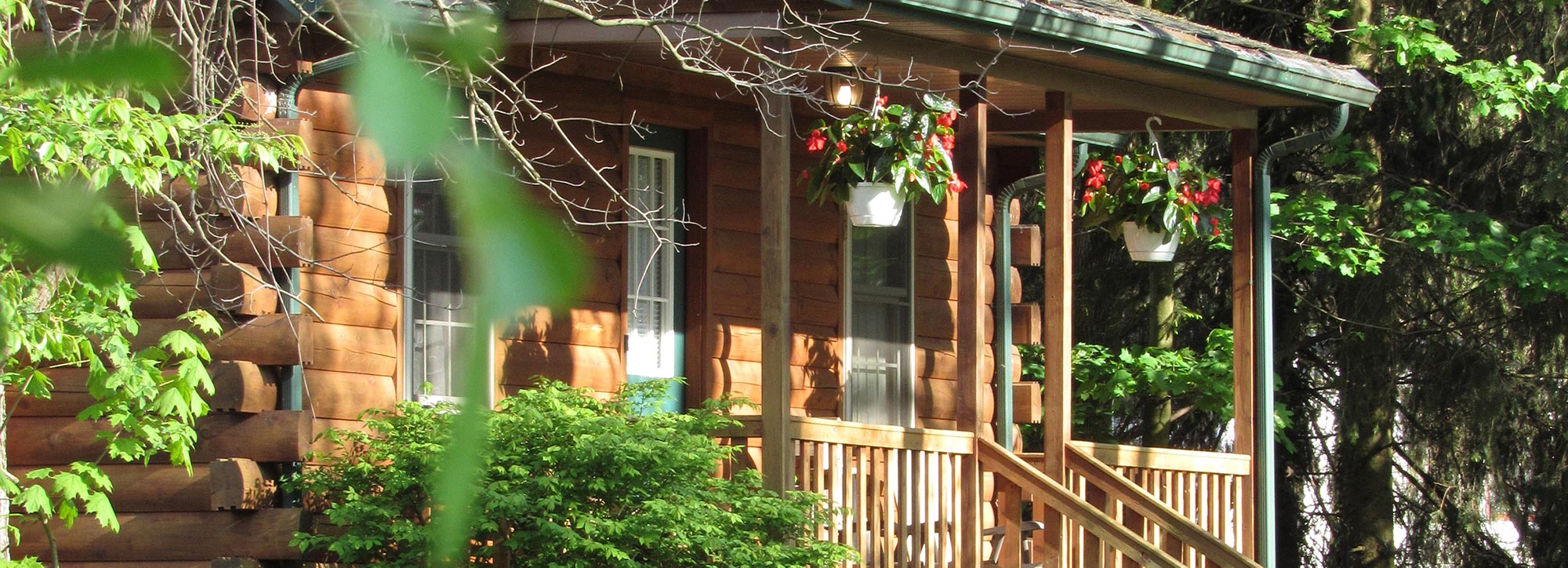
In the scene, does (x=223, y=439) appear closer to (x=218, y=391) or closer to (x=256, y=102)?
(x=218, y=391)

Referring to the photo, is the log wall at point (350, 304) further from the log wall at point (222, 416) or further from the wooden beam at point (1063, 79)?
the wooden beam at point (1063, 79)

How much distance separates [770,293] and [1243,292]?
304cm

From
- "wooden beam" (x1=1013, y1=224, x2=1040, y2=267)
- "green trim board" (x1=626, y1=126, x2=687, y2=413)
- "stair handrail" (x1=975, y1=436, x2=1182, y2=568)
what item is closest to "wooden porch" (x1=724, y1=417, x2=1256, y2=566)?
"stair handrail" (x1=975, y1=436, x2=1182, y2=568)

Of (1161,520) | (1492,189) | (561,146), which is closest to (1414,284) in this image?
(1492,189)

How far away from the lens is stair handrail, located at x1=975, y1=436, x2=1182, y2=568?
6.80 meters

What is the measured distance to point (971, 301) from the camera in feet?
25.0

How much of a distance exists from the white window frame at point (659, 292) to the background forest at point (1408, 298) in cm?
644

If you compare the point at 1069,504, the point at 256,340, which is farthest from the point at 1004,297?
the point at 256,340

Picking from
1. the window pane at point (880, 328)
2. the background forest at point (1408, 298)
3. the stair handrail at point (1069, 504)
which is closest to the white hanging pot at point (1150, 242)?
the window pane at point (880, 328)

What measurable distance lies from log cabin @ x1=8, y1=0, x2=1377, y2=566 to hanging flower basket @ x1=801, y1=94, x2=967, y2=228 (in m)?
0.16

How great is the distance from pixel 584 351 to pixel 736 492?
1.67 meters

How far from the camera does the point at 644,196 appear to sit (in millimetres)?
8539

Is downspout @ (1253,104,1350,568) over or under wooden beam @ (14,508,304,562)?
over

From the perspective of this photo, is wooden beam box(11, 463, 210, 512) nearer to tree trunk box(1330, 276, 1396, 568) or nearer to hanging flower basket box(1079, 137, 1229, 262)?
hanging flower basket box(1079, 137, 1229, 262)
